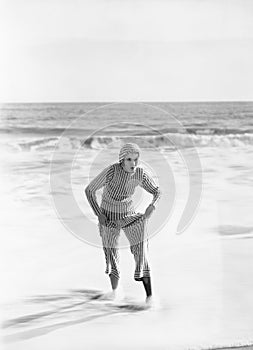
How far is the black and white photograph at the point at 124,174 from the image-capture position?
2088 millimetres

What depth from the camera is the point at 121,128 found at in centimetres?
214

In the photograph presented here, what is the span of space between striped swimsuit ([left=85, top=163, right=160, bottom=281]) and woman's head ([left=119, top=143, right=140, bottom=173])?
14 millimetres

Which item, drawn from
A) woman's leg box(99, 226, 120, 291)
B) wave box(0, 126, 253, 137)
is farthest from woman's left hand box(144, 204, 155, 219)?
wave box(0, 126, 253, 137)

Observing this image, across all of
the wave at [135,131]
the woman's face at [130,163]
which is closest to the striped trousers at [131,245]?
the woman's face at [130,163]

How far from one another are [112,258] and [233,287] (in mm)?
399

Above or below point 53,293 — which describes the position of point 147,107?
above

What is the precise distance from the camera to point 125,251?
2.13 meters

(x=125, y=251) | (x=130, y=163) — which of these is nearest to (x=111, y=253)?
(x=125, y=251)

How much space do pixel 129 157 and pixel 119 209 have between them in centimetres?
16

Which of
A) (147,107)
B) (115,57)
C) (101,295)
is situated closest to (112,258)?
(101,295)

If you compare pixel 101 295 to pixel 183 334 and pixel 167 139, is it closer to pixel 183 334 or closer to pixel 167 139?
pixel 183 334

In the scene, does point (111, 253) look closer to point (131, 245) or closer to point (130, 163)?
point (131, 245)

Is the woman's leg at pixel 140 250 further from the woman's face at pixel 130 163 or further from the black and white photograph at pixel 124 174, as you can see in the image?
the woman's face at pixel 130 163

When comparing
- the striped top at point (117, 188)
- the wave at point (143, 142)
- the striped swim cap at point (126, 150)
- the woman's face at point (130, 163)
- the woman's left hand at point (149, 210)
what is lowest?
the woman's left hand at point (149, 210)
